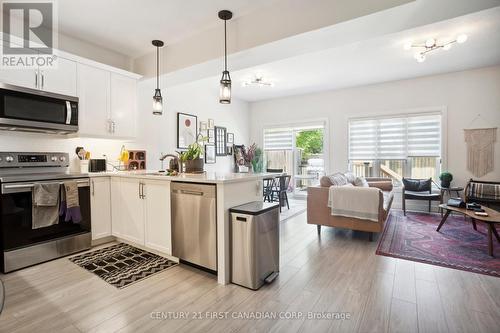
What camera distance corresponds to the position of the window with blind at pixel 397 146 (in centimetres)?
521

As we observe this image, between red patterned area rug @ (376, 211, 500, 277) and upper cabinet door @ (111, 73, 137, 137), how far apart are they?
12.7 ft

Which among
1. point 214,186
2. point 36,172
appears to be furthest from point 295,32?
point 36,172

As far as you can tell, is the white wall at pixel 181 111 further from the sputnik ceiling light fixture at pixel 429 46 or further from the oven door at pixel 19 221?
the sputnik ceiling light fixture at pixel 429 46

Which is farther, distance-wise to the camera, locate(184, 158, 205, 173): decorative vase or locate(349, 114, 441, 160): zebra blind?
locate(349, 114, 441, 160): zebra blind

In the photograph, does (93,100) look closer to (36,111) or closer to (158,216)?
(36,111)

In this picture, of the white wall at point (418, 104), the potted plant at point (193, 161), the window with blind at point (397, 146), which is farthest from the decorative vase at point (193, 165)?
the window with blind at point (397, 146)

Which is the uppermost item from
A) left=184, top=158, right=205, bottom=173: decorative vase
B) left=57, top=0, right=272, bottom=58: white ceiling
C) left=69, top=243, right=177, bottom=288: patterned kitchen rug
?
left=57, top=0, right=272, bottom=58: white ceiling

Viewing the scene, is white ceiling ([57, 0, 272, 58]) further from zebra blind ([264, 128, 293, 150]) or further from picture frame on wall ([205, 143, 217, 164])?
zebra blind ([264, 128, 293, 150])

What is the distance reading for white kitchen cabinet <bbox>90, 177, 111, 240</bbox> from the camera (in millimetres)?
3059

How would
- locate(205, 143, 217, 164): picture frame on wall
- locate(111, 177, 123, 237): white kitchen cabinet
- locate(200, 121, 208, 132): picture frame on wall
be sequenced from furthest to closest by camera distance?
locate(205, 143, 217, 164): picture frame on wall → locate(200, 121, 208, 132): picture frame on wall → locate(111, 177, 123, 237): white kitchen cabinet

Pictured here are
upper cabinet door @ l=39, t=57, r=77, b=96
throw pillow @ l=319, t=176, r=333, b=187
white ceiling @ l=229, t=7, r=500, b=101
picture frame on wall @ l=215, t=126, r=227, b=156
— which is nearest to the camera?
upper cabinet door @ l=39, t=57, r=77, b=96

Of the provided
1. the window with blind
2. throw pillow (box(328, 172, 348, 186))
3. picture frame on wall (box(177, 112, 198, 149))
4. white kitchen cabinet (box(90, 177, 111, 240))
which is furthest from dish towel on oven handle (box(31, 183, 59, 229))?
the window with blind

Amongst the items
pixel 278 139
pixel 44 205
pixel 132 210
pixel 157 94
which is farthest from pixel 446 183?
pixel 44 205

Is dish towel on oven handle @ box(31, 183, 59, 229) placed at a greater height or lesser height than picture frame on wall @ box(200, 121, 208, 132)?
lesser
